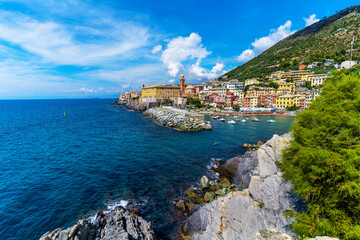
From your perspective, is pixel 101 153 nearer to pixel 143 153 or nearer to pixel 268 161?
pixel 143 153

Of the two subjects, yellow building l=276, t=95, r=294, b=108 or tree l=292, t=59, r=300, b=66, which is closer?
yellow building l=276, t=95, r=294, b=108

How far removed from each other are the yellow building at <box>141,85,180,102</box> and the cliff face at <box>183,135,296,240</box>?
324 feet

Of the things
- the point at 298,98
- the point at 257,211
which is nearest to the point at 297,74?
the point at 298,98

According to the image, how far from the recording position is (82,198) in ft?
55.3

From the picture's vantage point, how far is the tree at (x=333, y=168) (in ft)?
20.5

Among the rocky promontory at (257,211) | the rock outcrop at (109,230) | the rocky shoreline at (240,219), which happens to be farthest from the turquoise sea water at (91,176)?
the rocky promontory at (257,211)

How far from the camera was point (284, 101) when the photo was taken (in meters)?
90.1

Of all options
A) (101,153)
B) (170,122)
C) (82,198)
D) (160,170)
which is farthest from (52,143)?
(170,122)

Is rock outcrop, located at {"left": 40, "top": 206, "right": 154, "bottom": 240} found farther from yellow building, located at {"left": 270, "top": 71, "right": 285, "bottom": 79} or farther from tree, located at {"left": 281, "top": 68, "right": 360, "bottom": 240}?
yellow building, located at {"left": 270, "top": 71, "right": 285, "bottom": 79}

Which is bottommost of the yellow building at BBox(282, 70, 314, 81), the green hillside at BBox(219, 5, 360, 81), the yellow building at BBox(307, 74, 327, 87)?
the yellow building at BBox(307, 74, 327, 87)

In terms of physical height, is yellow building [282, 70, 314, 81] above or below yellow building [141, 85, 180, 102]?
above

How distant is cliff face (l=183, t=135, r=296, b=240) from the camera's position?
9.01m

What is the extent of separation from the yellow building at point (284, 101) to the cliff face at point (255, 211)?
9314 centimetres

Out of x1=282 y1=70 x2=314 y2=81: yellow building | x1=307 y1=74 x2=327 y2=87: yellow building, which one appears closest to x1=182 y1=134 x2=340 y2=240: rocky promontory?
x1=307 y1=74 x2=327 y2=87: yellow building
